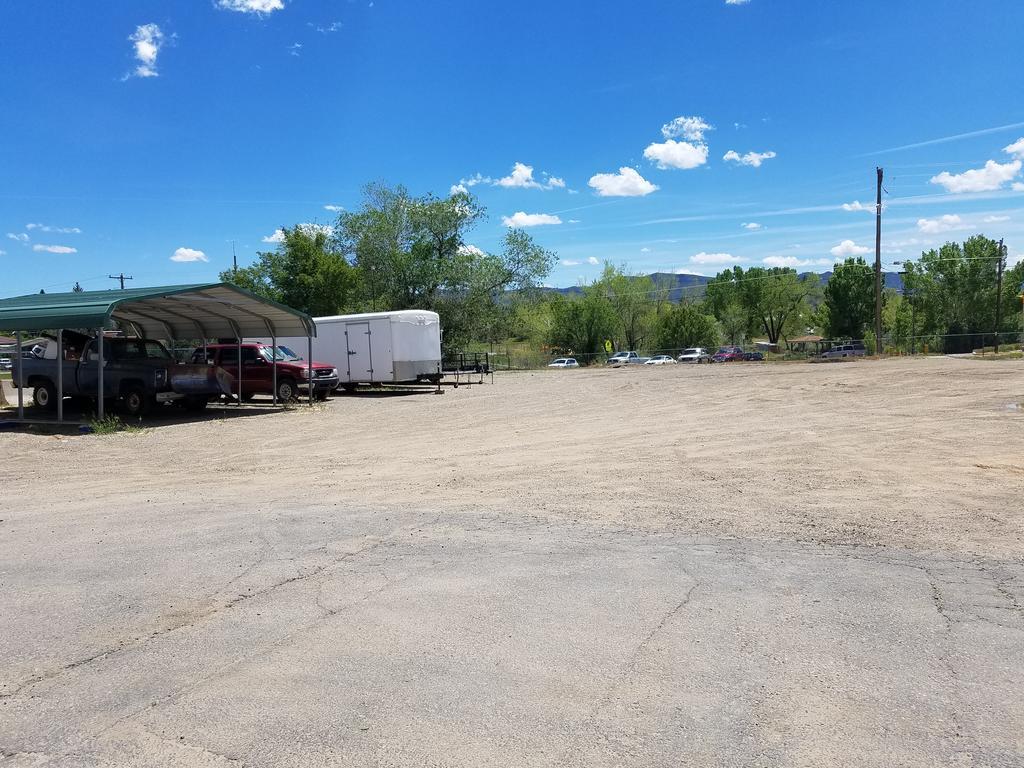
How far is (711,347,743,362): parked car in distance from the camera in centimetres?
6312

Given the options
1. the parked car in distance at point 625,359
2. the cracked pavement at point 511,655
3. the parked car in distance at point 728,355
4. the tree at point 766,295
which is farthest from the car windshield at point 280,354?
the tree at point 766,295

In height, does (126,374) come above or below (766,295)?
below

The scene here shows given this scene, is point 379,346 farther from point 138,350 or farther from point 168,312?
point 138,350

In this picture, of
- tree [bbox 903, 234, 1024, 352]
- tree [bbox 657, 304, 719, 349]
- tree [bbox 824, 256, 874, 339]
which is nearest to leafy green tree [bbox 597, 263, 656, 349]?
tree [bbox 657, 304, 719, 349]

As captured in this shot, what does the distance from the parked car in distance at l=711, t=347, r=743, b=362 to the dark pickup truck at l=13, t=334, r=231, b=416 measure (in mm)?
50915

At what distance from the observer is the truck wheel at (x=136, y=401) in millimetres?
17781

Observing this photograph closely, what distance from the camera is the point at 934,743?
3.03 metres

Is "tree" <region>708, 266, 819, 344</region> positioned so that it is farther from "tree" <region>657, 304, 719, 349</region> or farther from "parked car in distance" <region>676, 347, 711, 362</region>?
"parked car in distance" <region>676, 347, 711, 362</region>

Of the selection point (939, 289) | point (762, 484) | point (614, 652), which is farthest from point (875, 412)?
point (939, 289)

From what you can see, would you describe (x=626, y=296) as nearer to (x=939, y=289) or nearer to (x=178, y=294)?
(x=939, y=289)

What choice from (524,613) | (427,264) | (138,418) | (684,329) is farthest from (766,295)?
(524,613)

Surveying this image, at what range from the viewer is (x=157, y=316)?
2095cm

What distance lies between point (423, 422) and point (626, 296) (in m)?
68.4

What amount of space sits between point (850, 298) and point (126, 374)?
79371 millimetres
